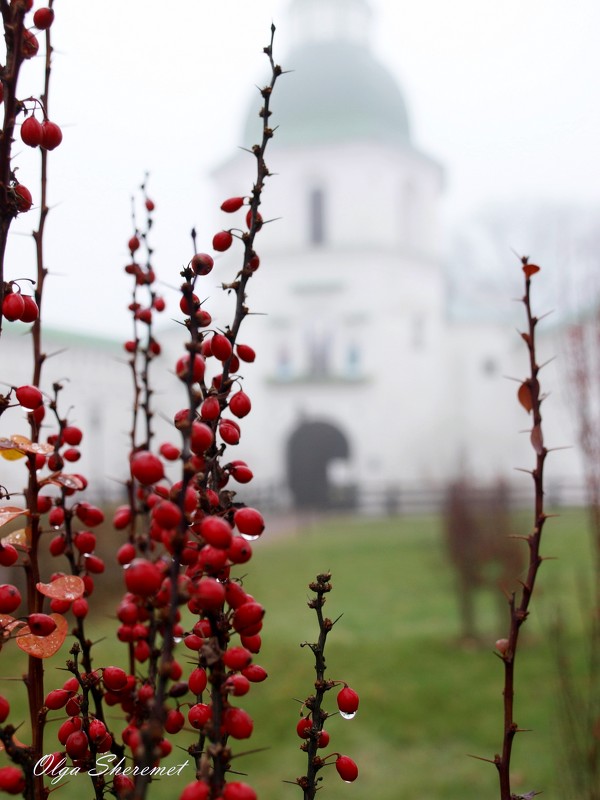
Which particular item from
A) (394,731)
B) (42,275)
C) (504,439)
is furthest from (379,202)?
(42,275)

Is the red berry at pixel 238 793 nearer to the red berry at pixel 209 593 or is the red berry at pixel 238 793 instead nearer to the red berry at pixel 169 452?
the red berry at pixel 209 593

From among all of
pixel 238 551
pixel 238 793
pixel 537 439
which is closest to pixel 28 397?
pixel 238 551

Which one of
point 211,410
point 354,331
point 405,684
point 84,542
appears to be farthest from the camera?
point 354,331

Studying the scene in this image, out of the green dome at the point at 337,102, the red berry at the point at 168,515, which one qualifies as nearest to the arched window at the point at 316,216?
the green dome at the point at 337,102

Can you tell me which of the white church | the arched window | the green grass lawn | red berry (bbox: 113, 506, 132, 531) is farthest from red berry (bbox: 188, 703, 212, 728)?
the arched window

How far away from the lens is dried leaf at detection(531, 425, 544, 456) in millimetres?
654

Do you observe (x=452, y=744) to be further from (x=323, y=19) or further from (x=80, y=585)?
(x=323, y=19)

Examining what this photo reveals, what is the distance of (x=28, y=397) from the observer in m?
0.62

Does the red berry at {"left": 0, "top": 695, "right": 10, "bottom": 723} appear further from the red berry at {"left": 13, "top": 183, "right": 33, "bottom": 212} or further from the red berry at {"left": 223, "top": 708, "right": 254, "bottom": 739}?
the red berry at {"left": 13, "top": 183, "right": 33, "bottom": 212}

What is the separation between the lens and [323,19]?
18.2m

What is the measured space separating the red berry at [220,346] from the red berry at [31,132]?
0.89 ft

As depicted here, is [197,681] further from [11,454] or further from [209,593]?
[11,454]

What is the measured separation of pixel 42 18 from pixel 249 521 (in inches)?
20.5

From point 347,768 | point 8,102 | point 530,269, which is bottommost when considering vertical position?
point 347,768
